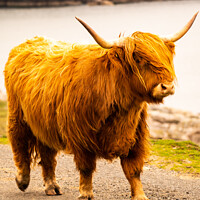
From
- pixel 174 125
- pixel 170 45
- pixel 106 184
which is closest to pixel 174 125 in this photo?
pixel 174 125

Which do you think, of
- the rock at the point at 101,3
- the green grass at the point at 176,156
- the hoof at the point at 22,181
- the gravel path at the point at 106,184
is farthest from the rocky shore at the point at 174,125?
the rock at the point at 101,3

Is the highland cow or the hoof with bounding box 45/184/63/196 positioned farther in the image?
the hoof with bounding box 45/184/63/196

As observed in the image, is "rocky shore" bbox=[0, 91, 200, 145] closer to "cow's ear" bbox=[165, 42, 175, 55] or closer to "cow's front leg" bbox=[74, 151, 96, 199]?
"cow's front leg" bbox=[74, 151, 96, 199]

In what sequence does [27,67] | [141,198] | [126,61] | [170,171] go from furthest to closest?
[170,171]
[27,67]
[141,198]
[126,61]

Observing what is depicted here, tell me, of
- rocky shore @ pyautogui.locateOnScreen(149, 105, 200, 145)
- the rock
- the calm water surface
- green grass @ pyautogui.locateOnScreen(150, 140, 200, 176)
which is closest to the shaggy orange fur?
green grass @ pyautogui.locateOnScreen(150, 140, 200, 176)

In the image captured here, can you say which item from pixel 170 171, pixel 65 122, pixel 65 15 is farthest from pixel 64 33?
pixel 65 122

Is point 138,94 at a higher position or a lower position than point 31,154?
higher

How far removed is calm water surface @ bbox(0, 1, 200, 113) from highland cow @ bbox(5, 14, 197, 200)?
19227 millimetres

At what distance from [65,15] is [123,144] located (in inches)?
1587

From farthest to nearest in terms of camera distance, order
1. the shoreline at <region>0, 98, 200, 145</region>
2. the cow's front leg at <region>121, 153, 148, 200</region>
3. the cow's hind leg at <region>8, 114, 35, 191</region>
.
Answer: the shoreline at <region>0, 98, 200, 145</region>, the cow's hind leg at <region>8, 114, 35, 191</region>, the cow's front leg at <region>121, 153, 148, 200</region>

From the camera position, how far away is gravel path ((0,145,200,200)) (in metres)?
5.66

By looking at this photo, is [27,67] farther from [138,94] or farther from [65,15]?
[65,15]

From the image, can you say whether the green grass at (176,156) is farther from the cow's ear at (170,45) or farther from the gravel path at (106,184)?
the cow's ear at (170,45)

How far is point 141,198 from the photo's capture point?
15.3 feet
